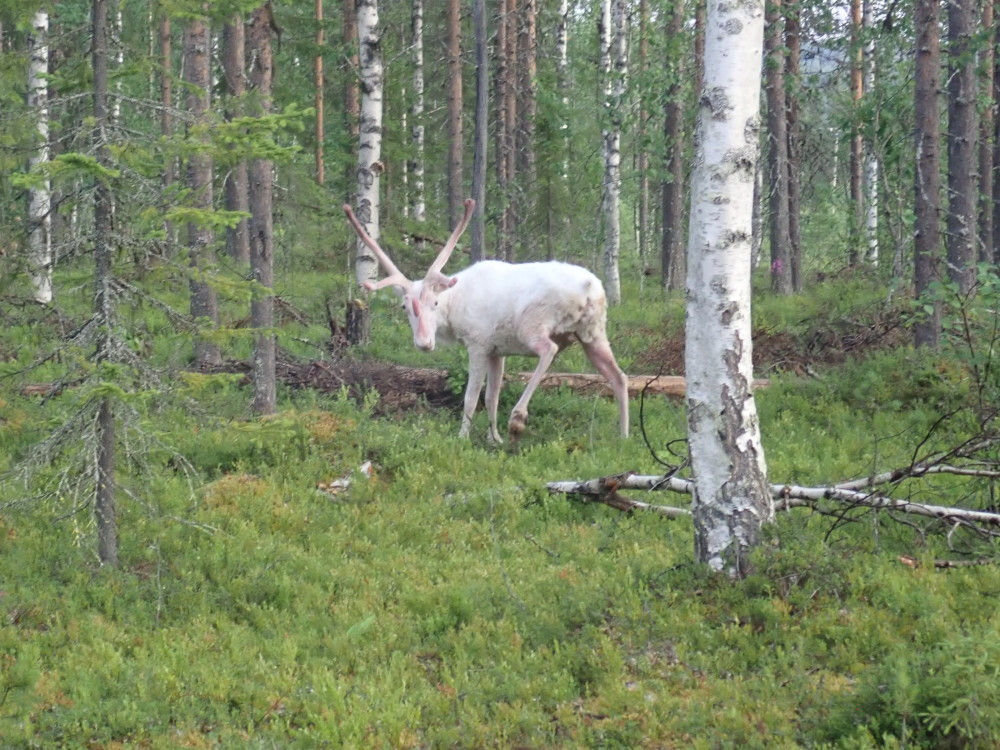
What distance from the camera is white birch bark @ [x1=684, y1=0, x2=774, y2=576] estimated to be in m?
6.24

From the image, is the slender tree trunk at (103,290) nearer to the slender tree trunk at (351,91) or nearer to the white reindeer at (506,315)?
the white reindeer at (506,315)

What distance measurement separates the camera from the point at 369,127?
51.8 ft

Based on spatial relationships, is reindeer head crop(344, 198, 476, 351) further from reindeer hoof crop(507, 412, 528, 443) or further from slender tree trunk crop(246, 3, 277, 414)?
reindeer hoof crop(507, 412, 528, 443)

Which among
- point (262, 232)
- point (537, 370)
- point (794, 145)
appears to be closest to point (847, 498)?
point (537, 370)

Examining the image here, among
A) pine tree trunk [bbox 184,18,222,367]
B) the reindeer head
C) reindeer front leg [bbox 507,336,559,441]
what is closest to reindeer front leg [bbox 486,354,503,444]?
reindeer front leg [bbox 507,336,559,441]

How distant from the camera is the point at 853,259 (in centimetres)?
2212

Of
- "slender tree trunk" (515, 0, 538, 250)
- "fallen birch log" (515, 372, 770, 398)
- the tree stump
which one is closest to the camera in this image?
"fallen birch log" (515, 372, 770, 398)

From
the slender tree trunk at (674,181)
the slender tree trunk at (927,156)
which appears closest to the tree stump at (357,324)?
the slender tree trunk at (927,156)

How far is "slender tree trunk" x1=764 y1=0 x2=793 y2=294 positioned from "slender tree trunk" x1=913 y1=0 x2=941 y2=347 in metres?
4.32

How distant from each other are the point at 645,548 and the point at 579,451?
3.09 meters

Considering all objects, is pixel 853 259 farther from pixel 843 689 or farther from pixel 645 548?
pixel 843 689

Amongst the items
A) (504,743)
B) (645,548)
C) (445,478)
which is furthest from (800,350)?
(504,743)

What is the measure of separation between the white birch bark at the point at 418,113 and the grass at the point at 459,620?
56.2 ft

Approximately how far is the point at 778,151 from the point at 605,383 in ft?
27.8
